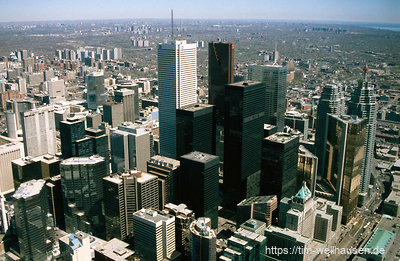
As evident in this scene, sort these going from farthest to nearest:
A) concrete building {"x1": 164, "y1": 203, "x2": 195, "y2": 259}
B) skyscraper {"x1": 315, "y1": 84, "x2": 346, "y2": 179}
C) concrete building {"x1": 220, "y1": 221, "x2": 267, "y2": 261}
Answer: skyscraper {"x1": 315, "y1": 84, "x2": 346, "y2": 179}, concrete building {"x1": 164, "y1": 203, "x2": 195, "y2": 259}, concrete building {"x1": 220, "y1": 221, "x2": 267, "y2": 261}

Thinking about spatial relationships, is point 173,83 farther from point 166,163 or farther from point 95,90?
point 95,90

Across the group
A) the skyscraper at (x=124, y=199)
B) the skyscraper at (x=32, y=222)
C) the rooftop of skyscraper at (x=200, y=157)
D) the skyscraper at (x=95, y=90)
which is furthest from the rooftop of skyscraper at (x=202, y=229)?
the skyscraper at (x=95, y=90)

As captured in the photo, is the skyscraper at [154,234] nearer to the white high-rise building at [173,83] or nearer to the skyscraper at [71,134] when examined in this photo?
the white high-rise building at [173,83]

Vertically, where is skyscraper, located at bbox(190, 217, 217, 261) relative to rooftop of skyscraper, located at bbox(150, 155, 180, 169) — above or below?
below

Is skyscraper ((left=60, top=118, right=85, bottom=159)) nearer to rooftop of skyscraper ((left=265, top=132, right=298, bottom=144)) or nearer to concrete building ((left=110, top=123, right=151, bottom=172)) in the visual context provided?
concrete building ((left=110, top=123, right=151, bottom=172))

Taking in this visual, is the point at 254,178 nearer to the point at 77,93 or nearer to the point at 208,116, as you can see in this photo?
the point at 208,116

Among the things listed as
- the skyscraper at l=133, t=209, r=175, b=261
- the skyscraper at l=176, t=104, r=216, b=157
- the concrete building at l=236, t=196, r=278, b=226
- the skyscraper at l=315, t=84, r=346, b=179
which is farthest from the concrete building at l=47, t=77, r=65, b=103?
the concrete building at l=236, t=196, r=278, b=226

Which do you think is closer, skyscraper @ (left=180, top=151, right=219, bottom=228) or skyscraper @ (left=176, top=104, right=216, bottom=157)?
skyscraper @ (left=180, top=151, right=219, bottom=228)
